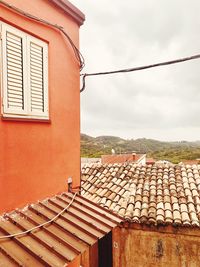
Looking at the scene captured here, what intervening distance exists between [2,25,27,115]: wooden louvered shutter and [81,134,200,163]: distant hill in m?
38.8

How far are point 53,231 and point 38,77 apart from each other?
8.82 feet

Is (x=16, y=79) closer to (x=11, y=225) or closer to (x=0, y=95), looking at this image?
(x=0, y=95)

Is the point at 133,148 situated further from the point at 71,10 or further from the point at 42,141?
the point at 42,141

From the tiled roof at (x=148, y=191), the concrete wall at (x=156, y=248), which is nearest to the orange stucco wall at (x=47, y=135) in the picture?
the tiled roof at (x=148, y=191)

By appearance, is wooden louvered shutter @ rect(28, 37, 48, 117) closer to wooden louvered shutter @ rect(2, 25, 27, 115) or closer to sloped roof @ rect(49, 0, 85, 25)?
wooden louvered shutter @ rect(2, 25, 27, 115)

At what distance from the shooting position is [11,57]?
4457 millimetres

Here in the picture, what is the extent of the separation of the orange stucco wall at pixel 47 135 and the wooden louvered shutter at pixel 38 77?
0.16 meters

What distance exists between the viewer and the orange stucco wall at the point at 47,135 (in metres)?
4.32

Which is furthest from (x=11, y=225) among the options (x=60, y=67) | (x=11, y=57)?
(x=60, y=67)

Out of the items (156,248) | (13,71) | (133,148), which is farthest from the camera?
(133,148)

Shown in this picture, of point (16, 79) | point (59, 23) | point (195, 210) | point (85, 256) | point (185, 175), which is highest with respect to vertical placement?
point (59, 23)

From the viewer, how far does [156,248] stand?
29.1 ft

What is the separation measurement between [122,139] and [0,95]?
104149 mm

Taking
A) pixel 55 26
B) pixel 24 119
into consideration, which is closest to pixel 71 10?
pixel 55 26
